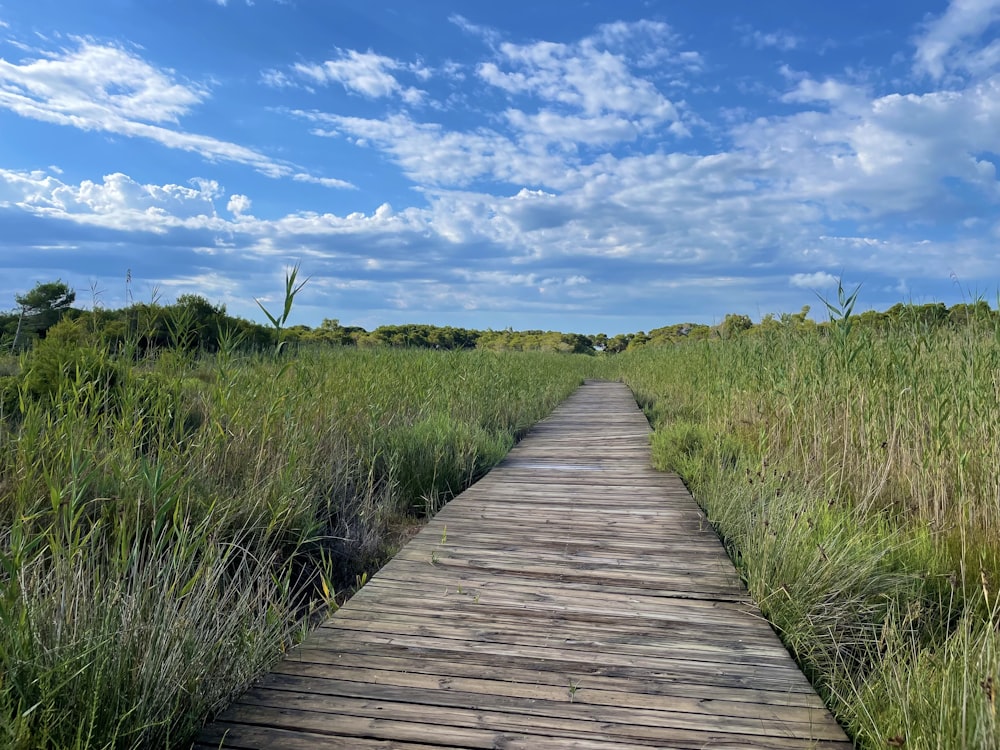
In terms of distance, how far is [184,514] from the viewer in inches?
131

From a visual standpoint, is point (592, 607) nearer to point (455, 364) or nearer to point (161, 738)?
point (161, 738)

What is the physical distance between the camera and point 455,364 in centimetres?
886

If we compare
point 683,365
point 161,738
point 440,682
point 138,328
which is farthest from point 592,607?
point 683,365

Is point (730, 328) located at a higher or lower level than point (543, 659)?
higher

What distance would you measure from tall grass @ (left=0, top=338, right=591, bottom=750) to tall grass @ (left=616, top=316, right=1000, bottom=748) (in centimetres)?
220

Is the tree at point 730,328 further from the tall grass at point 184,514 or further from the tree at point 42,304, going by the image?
the tree at point 42,304

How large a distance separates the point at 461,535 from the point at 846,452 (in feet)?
10.7

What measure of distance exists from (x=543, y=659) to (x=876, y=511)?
333 centimetres

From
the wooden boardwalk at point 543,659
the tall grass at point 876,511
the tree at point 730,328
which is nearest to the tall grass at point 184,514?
the wooden boardwalk at point 543,659

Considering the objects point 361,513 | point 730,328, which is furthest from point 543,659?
point 730,328

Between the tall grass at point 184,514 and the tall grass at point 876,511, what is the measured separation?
2199 mm

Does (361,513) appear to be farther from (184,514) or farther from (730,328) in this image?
(730,328)

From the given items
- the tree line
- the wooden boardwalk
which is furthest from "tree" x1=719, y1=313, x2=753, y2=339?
the wooden boardwalk

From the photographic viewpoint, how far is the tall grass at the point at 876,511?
199cm
